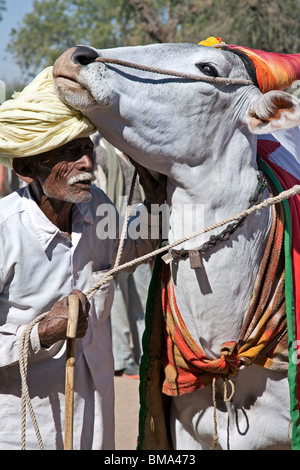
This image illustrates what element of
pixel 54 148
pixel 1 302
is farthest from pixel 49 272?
pixel 54 148

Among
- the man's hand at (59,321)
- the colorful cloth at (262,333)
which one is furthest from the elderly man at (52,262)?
the colorful cloth at (262,333)


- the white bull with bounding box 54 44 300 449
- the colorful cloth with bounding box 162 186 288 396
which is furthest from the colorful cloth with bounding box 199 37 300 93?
the colorful cloth with bounding box 162 186 288 396

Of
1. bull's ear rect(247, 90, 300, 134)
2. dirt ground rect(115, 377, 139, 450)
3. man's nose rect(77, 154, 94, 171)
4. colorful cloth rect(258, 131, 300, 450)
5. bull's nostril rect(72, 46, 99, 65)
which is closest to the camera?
bull's nostril rect(72, 46, 99, 65)

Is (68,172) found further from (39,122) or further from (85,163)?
(39,122)

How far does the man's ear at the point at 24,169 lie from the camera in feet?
9.23

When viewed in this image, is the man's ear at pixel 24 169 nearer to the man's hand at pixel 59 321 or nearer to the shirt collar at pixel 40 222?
the shirt collar at pixel 40 222

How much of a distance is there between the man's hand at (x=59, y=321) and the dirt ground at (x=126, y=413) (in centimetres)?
267

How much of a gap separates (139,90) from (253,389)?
124cm

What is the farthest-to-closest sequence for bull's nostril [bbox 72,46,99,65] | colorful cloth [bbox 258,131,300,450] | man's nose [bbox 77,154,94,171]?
man's nose [bbox 77,154,94,171] < colorful cloth [bbox 258,131,300,450] < bull's nostril [bbox 72,46,99,65]

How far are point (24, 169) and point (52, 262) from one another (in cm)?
38

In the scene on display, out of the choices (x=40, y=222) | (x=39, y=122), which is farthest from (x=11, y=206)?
(x=39, y=122)

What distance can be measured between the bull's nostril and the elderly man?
24cm

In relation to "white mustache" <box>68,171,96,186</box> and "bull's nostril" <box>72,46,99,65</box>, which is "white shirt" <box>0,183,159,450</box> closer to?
"white mustache" <box>68,171,96,186</box>

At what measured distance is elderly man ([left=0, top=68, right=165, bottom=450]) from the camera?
2.64 meters
